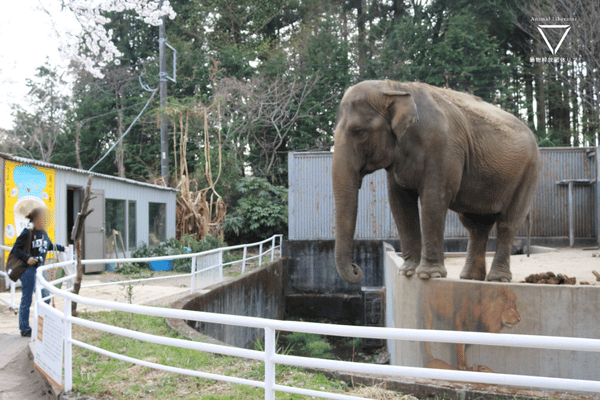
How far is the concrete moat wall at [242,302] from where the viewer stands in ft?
26.8

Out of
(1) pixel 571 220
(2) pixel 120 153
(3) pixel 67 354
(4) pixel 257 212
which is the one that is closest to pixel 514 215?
→ (3) pixel 67 354

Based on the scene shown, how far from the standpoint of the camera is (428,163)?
527 cm

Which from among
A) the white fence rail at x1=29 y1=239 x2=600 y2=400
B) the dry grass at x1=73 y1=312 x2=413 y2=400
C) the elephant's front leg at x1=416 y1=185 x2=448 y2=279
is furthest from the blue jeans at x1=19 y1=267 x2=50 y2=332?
the elephant's front leg at x1=416 y1=185 x2=448 y2=279

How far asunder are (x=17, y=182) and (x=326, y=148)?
19.1m

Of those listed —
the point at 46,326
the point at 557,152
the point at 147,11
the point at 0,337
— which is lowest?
the point at 0,337

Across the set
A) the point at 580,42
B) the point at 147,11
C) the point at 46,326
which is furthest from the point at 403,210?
the point at 580,42

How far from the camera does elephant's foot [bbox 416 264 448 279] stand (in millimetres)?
5379

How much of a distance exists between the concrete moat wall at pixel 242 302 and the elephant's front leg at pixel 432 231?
106 inches

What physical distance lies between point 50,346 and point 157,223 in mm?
13502

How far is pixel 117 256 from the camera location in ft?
47.6

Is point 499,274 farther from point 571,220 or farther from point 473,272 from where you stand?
point 571,220

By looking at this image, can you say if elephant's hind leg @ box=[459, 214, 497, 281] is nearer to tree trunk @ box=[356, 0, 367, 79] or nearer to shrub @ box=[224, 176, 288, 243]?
shrub @ box=[224, 176, 288, 243]

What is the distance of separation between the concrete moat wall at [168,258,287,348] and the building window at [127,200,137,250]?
14.9ft

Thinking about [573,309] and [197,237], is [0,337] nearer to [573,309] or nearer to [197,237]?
[573,309]
